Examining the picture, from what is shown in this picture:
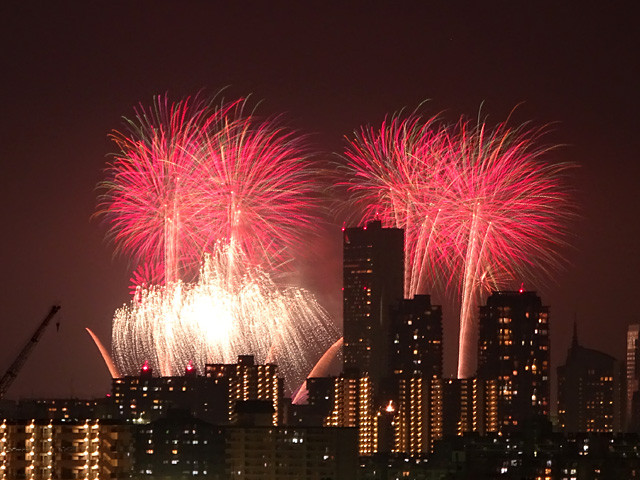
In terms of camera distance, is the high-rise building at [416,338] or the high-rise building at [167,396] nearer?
the high-rise building at [167,396]

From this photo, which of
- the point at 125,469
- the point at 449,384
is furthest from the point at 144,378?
the point at 125,469

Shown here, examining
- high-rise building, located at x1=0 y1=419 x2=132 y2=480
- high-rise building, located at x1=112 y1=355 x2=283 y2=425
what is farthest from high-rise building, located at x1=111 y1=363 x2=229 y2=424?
high-rise building, located at x1=0 y1=419 x2=132 y2=480

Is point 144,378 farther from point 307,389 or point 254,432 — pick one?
point 254,432

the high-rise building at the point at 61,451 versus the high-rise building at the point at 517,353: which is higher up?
the high-rise building at the point at 517,353

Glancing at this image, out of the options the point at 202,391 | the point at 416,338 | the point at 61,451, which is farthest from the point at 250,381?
the point at 61,451

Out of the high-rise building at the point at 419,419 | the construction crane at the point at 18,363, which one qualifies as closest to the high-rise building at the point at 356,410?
the high-rise building at the point at 419,419

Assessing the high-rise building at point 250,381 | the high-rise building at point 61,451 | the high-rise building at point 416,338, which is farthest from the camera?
the high-rise building at point 416,338

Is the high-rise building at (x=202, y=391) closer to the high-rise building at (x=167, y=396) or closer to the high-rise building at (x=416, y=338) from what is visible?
the high-rise building at (x=167, y=396)
